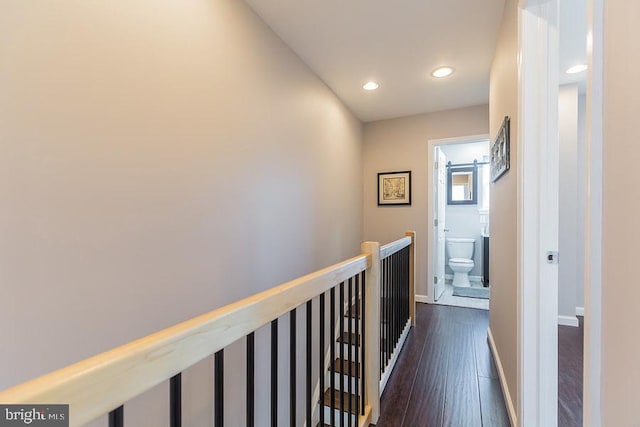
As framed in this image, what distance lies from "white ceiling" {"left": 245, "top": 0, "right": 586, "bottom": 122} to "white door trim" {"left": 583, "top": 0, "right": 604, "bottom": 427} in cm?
148

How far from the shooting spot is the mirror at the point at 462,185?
15.8ft

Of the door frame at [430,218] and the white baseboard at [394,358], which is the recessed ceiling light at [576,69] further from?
the white baseboard at [394,358]

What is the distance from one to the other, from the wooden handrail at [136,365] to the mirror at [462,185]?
492 cm

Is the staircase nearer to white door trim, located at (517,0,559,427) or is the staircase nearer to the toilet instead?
white door trim, located at (517,0,559,427)

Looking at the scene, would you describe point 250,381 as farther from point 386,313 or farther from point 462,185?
point 462,185

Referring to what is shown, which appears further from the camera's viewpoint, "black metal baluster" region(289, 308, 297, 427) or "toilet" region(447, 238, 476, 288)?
"toilet" region(447, 238, 476, 288)

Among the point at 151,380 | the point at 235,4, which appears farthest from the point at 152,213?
the point at 235,4

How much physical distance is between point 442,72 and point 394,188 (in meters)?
1.56

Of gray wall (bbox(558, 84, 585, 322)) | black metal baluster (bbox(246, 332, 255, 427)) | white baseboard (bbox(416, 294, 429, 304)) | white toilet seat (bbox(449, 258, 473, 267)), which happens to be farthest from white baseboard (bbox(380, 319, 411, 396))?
white toilet seat (bbox(449, 258, 473, 267))

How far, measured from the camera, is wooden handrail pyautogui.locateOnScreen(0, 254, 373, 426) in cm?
35

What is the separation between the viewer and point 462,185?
16.2 ft

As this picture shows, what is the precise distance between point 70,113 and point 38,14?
0.96ft

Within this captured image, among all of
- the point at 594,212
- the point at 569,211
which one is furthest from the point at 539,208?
the point at 569,211

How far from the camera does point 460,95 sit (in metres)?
3.10
